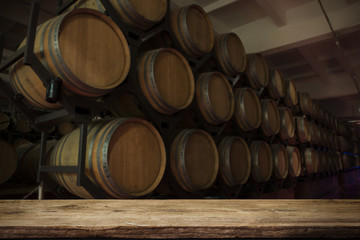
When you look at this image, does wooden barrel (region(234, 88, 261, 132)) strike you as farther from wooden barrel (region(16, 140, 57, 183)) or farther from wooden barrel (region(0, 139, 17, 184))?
wooden barrel (region(0, 139, 17, 184))

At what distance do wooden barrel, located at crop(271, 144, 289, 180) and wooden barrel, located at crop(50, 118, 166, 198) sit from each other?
2.81m

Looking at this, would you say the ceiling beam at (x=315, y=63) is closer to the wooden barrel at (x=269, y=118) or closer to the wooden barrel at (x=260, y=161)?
the wooden barrel at (x=269, y=118)

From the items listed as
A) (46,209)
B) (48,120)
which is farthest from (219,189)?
(46,209)

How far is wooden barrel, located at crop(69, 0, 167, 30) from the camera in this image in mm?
2338

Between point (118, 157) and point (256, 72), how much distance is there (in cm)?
327

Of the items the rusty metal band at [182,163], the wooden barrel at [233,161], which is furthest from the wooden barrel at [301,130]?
the rusty metal band at [182,163]

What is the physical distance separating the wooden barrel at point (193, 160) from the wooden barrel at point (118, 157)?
0.95 ft

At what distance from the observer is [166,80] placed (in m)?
2.57

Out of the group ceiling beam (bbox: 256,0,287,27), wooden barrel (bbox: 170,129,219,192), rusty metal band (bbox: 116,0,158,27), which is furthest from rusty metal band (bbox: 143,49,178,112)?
ceiling beam (bbox: 256,0,287,27)

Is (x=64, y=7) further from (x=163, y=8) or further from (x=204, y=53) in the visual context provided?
(x=204, y=53)

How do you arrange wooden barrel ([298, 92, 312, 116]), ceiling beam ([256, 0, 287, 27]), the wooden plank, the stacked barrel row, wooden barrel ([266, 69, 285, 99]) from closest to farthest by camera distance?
the wooden plank
the stacked barrel row
ceiling beam ([256, 0, 287, 27])
wooden barrel ([266, 69, 285, 99])
wooden barrel ([298, 92, 312, 116])

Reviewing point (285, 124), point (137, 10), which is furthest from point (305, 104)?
point (137, 10)

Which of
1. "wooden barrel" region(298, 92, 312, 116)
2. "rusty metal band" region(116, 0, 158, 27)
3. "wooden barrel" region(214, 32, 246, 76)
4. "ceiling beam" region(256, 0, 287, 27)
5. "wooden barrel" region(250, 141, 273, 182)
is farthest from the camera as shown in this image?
"wooden barrel" region(298, 92, 312, 116)

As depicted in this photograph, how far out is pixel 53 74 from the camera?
177 centimetres
